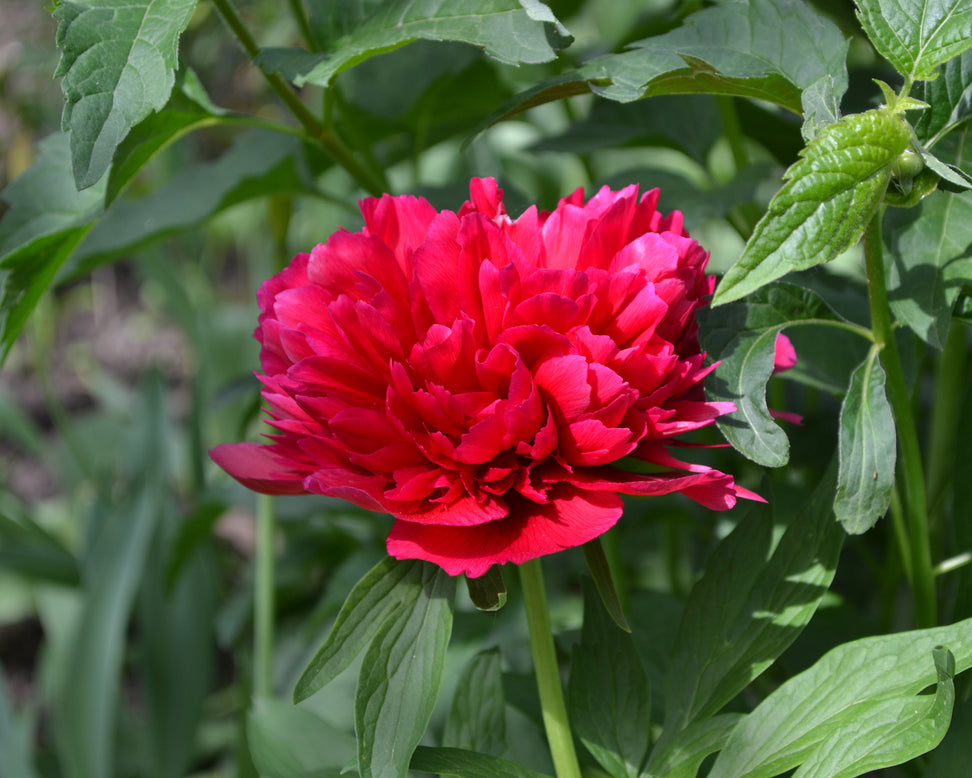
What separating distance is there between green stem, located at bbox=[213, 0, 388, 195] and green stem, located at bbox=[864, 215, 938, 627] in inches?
12.3

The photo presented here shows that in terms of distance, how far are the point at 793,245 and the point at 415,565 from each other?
0.62 feet

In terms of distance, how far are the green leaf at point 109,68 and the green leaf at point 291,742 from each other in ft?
1.02

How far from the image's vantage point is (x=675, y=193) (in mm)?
557

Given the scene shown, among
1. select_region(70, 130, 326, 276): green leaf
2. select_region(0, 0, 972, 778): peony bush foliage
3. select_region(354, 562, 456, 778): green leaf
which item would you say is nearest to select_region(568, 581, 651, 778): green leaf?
select_region(0, 0, 972, 778): peony bush foliage

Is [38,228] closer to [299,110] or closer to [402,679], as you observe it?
[299,110]

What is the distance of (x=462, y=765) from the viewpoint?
0.39 meters

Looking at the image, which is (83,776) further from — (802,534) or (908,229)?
(908,229)

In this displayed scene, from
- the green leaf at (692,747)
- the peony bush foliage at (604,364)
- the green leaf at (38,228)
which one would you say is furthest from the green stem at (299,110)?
the green leaf at (692,747)

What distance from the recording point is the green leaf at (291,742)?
50 cm

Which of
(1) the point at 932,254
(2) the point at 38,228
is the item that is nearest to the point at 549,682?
(1) the point at 932,254

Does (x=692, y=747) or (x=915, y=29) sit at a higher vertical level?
(x=915, y=29)

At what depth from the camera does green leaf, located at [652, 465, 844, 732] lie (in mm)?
430

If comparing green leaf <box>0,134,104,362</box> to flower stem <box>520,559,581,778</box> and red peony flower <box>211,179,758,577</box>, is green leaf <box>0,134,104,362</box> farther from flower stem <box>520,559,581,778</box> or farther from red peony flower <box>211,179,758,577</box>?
flower stem <box>520,559,581,778</box>

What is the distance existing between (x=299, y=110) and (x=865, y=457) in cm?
36
